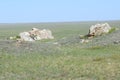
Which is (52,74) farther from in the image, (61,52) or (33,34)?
(33,34)

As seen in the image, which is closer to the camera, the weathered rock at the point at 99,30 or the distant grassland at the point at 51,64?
the distant grassland at the point at 51,64

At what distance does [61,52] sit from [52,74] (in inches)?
624

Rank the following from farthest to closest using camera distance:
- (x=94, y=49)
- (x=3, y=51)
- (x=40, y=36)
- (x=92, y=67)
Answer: (x=40, y=36), (x=94, y=49), (x=3, y=51), (x=92, y=67)

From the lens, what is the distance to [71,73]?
29.9 m

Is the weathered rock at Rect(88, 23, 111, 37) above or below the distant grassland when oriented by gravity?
below

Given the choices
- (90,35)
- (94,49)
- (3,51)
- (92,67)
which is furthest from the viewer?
(90,35)

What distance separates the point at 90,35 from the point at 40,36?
21837 millimetres

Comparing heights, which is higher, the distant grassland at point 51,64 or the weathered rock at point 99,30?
the distant grassland at point 51,64

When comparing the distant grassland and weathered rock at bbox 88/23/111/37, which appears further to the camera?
weathered rock at bbox 88/23/111/37

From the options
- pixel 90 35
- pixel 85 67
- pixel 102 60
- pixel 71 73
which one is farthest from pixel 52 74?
pixel 90 35

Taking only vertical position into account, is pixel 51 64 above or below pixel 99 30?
above

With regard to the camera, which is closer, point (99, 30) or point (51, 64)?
point (51, 64)

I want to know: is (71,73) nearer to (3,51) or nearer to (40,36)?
(3,51)

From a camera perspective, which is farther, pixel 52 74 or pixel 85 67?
pixel 85 67
